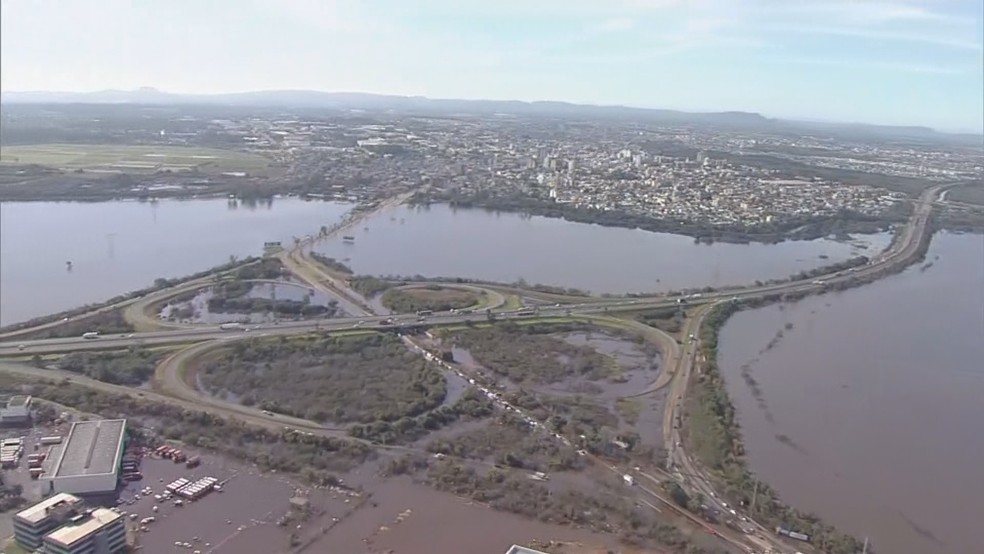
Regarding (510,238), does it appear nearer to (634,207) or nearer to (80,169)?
(634,207)

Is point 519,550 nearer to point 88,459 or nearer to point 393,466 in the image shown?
point 393,466

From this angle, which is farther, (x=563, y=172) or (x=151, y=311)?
(x=563, y=172)

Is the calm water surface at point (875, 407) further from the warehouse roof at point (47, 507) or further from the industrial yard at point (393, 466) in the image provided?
the warehouse roof at point (47, 507)

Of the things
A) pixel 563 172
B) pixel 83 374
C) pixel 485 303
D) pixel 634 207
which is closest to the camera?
pixel 83 374

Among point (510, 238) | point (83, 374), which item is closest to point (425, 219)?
point (510, 238)

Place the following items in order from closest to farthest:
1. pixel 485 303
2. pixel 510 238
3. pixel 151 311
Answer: pixel 151 311 < pixel 485 303 < pixel 510 238

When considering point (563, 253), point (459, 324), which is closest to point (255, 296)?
point (459, 324)

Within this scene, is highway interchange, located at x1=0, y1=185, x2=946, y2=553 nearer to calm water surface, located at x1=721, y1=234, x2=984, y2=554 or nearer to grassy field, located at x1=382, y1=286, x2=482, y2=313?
grassy field, located at x1=382, y1=286, x2=482, y2=313
